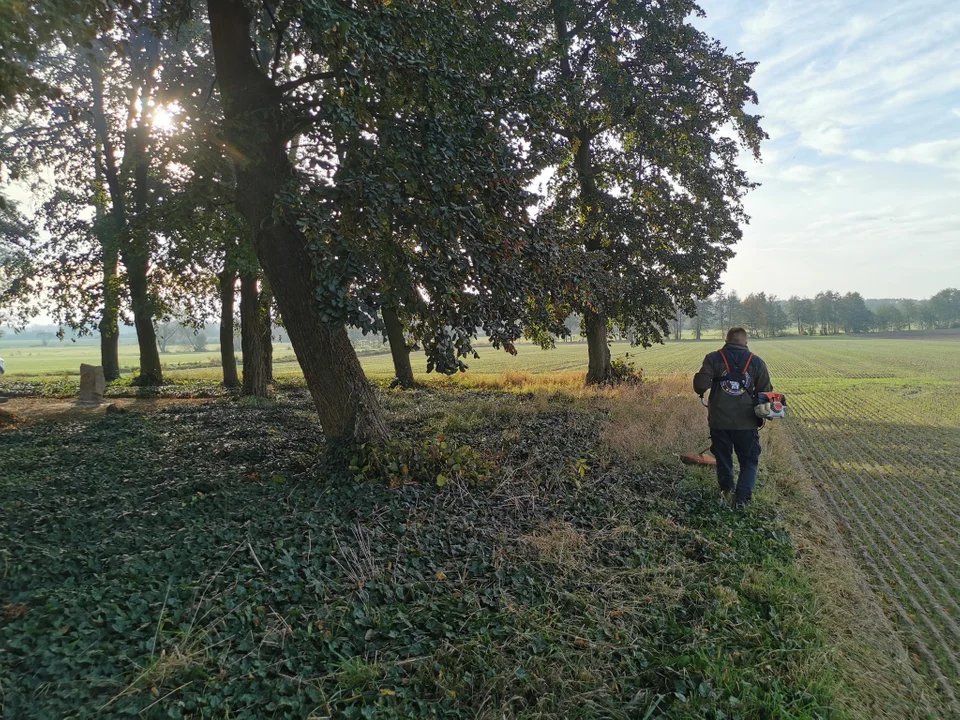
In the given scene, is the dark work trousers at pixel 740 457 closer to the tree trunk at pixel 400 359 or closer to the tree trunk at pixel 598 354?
the tree trunk at pixel 598 354

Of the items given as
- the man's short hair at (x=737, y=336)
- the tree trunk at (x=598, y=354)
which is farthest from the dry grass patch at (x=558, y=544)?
the tree trunk at (x=598, y=354)

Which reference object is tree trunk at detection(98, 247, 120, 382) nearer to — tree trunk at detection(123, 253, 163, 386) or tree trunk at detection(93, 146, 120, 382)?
tree trunk at detection(93, 146, 120, 382)

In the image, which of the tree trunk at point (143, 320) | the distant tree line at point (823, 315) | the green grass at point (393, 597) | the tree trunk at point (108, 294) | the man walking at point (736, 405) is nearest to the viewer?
the green grass at point (393, 597)

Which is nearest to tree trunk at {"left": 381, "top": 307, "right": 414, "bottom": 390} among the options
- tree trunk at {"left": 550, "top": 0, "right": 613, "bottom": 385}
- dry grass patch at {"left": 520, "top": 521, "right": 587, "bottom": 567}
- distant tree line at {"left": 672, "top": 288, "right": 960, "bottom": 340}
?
tree trunk at {"left": 550, "top": 0, "right": 613, "bottom": 385}

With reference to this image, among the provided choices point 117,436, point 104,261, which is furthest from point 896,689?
point 104,261

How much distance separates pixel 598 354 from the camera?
19.2 metres

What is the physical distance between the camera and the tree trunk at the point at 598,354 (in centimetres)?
1891

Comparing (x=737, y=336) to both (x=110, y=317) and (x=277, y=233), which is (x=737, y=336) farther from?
(x=110, y=317)

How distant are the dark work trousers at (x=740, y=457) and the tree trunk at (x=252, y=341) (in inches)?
519

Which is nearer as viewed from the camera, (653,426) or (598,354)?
(653,426)

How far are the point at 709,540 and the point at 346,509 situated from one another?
13.0ft

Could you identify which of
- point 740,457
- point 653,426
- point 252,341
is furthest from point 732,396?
point 252,341

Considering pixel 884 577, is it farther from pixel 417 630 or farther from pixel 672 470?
pixel 417 630

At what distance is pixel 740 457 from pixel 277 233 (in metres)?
6.90
